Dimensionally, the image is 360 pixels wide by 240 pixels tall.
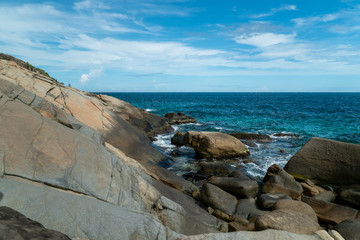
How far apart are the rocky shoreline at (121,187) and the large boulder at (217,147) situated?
10.9 feet

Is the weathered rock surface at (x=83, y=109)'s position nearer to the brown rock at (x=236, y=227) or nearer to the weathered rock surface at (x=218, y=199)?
the weathered rock surface at (x=218, y=199)

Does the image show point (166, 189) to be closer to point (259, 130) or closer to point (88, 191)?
point (88, 191)

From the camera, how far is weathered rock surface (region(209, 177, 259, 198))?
11.4 meters

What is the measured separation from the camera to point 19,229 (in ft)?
9.60

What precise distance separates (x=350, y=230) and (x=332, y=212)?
2.28 meters

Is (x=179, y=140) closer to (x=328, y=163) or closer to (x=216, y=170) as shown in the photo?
(x=216, y=170)

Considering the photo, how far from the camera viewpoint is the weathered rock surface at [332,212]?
9719mm

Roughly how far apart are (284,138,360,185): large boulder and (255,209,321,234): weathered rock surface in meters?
6.81

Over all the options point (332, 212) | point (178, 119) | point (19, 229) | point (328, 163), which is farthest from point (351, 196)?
point (178, 119)

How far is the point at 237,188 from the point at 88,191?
740 centimetres

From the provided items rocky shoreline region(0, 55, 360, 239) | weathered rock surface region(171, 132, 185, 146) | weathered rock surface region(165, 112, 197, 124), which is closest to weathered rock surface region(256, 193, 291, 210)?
rocky shoreline region(0, 55, 360, 239)

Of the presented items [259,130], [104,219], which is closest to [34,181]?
[104,219]

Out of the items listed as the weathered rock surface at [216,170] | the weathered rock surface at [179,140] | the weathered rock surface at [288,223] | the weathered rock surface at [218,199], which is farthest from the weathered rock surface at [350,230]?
the weathered rock surface at [179,140]

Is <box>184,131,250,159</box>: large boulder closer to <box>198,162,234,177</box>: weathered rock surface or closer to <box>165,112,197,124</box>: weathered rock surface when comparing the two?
<box>198,162,234,177</box>: weathered rock surface
